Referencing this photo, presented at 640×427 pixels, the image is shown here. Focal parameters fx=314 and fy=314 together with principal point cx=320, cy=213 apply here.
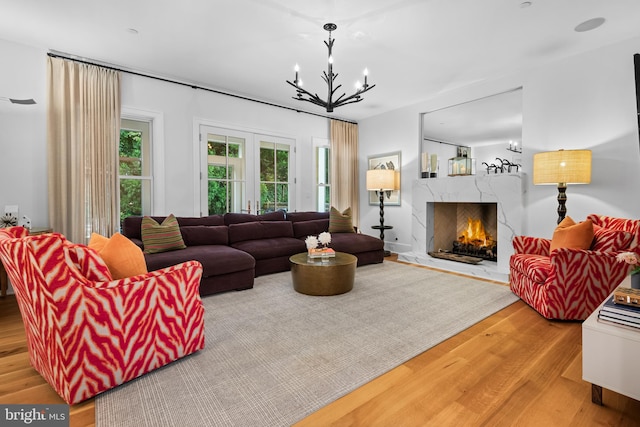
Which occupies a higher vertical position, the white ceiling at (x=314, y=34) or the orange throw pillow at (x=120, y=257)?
the white ceiling at (x=314, y=34)

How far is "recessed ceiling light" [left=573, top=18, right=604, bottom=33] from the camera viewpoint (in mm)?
2934

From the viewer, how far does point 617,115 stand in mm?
3365

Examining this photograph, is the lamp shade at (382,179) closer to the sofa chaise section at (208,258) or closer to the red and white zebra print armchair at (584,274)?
the sofa chaise section at (208,258)

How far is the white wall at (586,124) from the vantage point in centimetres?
331

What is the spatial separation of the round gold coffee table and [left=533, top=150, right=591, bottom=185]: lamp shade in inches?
91.9

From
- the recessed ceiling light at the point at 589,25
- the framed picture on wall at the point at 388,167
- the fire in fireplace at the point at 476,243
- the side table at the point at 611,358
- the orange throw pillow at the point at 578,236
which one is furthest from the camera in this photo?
the framed picture on wall at the point at 388,167

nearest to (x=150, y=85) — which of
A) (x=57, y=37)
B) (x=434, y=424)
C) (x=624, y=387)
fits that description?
(x=57, y=37)

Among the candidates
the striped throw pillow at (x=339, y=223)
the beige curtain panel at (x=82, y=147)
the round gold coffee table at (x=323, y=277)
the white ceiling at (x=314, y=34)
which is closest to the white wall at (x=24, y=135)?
the beige curtain panel at (x=82, y=147)

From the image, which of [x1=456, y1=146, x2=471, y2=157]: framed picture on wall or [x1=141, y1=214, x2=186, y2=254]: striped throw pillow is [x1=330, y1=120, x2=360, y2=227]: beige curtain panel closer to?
[x1=456, y1=146, x2=471, y2=157]: framed picture on wall

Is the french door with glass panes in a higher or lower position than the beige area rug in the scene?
higher

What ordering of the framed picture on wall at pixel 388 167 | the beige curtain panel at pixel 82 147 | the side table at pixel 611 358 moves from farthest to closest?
the framed picture on wall at pixel 388 167 → the beige curtain panel at pixel 82 147 → the side table at pixel 611 358

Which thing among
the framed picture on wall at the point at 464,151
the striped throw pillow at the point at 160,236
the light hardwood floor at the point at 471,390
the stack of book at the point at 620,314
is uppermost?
the framed picture on wall at the point at 464,151

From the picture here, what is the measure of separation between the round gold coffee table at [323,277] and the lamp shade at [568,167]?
2.33m

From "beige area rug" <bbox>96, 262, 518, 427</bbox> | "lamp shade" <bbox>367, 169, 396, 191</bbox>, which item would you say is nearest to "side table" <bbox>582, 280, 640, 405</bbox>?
"beige area rug" <bbox>96, 262, 518, 427</bbox>
